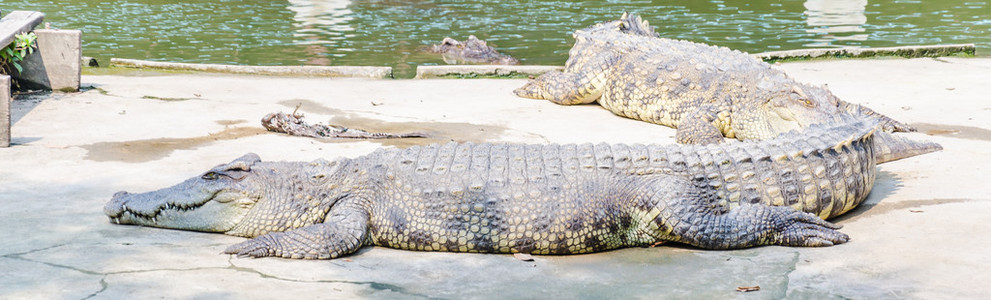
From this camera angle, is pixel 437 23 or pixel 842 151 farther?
pixel 437 23

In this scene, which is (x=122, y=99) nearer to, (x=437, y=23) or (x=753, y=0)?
(x=437, y=23)

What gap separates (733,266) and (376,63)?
A: 950 centimetres

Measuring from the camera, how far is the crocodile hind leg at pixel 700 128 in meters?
7.23

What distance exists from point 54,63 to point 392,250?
222 inches

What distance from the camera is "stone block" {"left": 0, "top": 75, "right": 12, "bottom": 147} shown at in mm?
6387

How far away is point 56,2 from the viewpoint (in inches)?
790

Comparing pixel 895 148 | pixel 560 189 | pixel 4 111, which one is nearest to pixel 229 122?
pixel 4 111

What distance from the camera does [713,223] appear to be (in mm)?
4527

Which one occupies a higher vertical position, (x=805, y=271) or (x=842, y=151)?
(x=842, y=151)

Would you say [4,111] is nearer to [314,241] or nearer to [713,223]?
[314,241]

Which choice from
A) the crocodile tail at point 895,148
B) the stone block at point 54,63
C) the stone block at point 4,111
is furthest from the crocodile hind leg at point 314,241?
the stone block at point 54,63

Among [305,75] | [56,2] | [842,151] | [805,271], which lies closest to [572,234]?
[805,271]

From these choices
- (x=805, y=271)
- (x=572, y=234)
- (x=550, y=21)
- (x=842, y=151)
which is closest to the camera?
(x=805, y=271)

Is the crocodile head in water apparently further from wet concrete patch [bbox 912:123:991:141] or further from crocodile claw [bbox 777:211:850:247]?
wet concrete patch [bbox 912:123:991:141]
